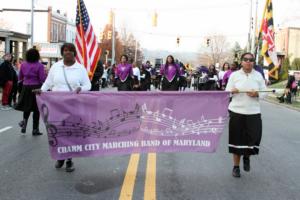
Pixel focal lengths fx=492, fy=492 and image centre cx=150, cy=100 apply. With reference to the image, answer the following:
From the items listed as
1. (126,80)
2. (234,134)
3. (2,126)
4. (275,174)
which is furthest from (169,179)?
(126,80)

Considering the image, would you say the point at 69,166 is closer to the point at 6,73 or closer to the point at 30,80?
the point at 30,80

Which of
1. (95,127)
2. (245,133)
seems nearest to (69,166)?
(95,127)

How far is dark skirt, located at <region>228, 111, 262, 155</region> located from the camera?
22.5ft

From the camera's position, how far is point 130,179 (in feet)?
21.7

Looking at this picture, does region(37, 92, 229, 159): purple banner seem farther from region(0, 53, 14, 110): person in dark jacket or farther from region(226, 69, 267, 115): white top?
region(0, 53, 14, 110): person in dark jacket

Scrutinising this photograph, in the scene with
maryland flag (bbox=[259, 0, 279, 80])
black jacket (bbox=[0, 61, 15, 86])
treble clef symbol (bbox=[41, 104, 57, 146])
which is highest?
maryland flag (bbox=[259, 0, 279, 80])

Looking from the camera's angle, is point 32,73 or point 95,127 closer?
point 95,127

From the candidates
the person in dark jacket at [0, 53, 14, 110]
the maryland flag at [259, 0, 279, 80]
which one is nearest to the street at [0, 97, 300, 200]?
the maryland flag at [259, 0, 279, 80]

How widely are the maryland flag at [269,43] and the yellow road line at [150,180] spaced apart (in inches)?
141

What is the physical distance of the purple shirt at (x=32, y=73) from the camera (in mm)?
10352

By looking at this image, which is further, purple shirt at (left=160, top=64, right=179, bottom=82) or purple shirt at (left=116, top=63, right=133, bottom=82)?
purple shirt at (left=116, top=63, right=133, bottom=82)

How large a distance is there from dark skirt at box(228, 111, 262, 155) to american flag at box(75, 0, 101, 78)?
6849 mm

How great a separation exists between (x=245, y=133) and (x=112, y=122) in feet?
6.16

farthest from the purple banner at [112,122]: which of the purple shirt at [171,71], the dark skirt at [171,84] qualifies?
the dark skirt at [171,84]
